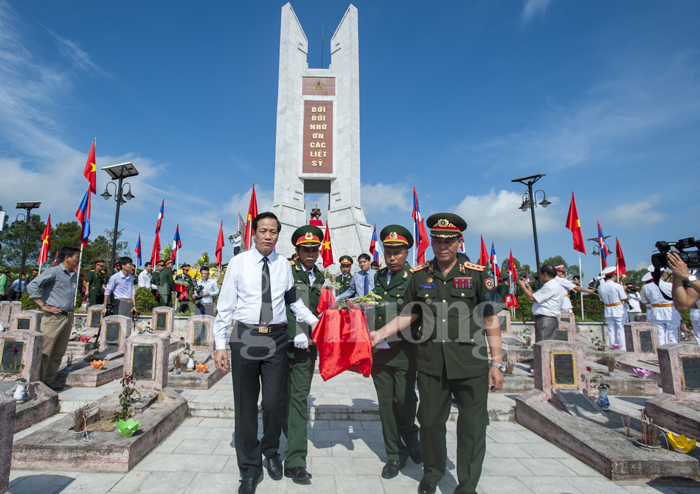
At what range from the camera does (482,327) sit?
3.08m

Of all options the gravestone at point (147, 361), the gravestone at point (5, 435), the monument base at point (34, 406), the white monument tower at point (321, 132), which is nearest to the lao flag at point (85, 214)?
the monument base at point (34, 406)

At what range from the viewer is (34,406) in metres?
4.57

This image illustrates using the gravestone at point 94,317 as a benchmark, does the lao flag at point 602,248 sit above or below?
above

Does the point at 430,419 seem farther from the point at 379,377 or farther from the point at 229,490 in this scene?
the point at 229,490

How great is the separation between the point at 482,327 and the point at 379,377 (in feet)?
3.83

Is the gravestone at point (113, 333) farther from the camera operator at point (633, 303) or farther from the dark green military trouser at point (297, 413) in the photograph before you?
the camera operator at point (633, 303)

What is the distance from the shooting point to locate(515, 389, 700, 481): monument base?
3.31 metres

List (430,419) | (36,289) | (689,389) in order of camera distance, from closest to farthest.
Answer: (430,419) < (689,389) < (36,289)

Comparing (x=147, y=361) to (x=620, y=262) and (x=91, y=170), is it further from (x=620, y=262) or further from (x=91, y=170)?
(x=620, y=262)

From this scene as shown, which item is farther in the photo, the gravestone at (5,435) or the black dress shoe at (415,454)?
the black dress shoe at (415,454)

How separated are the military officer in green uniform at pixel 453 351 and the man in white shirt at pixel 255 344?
3.16ft

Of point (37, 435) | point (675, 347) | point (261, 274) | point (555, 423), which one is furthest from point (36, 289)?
point (675, 347)

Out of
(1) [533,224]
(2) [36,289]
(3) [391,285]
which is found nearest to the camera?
(3) [391,285]

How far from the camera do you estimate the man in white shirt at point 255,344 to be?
3.04 meters
